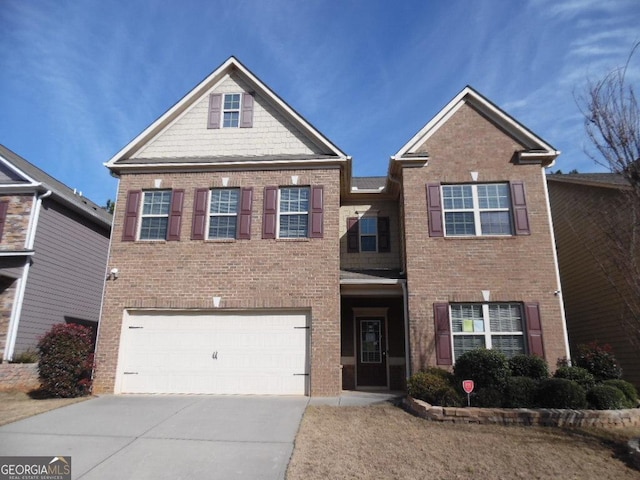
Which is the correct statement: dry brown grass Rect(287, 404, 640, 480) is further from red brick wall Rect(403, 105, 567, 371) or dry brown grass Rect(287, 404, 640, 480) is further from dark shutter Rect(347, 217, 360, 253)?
dark shutter Rect(347, 217, 360, 253)

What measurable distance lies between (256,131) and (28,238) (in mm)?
7835

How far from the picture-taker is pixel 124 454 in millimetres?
6426

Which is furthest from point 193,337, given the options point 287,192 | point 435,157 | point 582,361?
point 582,361

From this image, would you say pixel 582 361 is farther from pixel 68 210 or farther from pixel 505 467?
pixel 68 210

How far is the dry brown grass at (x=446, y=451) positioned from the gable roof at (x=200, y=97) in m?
7.55

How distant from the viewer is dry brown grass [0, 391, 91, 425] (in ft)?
28.6

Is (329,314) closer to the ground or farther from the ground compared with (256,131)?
closer to the ground

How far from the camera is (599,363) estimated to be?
33.3 ft

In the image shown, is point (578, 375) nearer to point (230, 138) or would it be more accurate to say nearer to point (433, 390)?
point (433, 390)

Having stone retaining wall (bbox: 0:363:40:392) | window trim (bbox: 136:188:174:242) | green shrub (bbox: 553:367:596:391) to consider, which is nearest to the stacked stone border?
green shrub (bbox: 553:367:596:391)

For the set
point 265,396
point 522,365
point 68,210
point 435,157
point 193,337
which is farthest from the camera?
point 68,210

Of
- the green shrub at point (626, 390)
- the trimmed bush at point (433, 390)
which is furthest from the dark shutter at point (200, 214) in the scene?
the green shrub at point (626, 390)

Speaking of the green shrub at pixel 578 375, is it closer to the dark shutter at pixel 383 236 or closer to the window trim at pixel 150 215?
the dark shutter at pixel 383 236

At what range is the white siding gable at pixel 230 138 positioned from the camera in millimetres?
13109
